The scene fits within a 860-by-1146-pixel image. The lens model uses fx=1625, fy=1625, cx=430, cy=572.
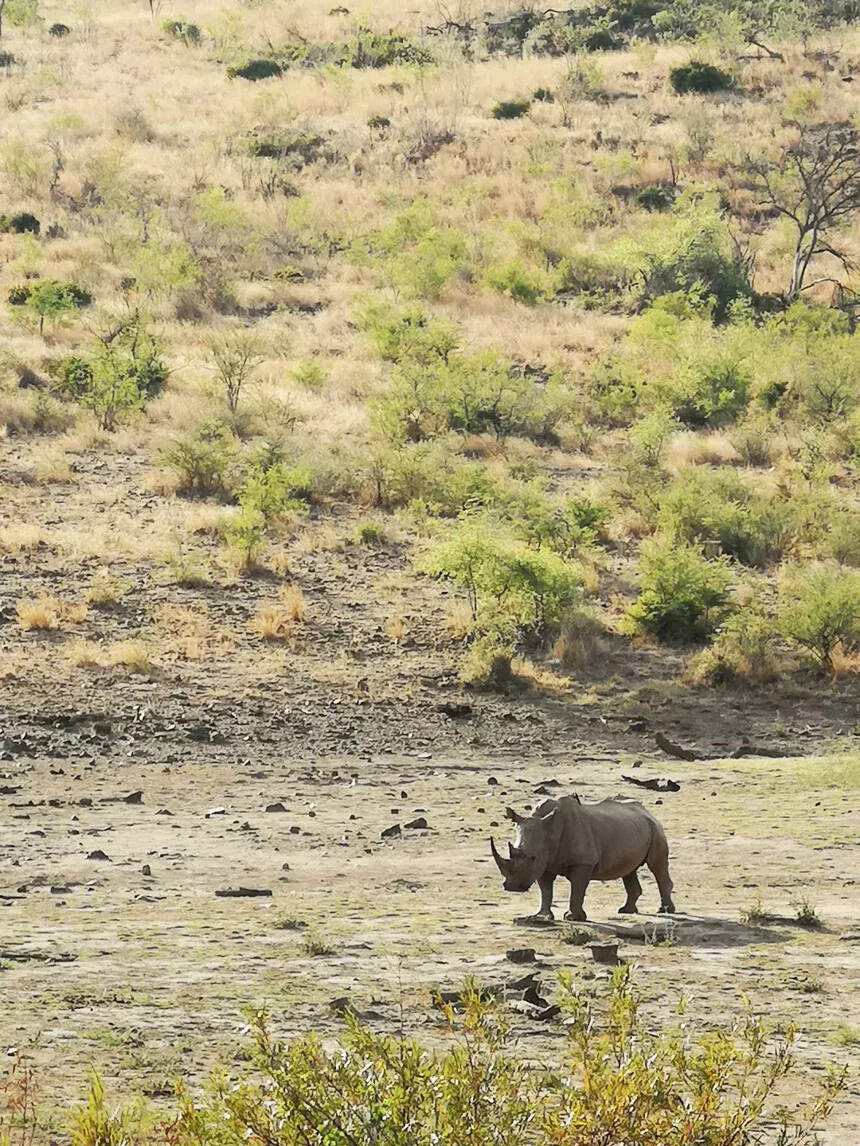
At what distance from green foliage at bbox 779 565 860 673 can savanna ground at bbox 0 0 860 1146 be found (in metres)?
0.05

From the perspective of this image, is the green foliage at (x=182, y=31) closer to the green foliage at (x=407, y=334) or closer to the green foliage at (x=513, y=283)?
the green foliage at (x=513, y=283)

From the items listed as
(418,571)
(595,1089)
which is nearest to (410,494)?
(418,571)

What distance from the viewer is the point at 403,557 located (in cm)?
2009

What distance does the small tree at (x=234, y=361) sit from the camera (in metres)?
26.8

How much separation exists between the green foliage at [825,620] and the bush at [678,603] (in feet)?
3.03

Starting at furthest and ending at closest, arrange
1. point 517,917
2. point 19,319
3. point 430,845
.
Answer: point 19,319 → point 430,845 → point 517,917

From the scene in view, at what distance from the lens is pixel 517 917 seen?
8359mm

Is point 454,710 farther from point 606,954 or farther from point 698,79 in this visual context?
point 698,79

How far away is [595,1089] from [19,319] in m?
29.3

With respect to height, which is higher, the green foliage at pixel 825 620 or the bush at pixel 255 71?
the bush at pixel 255 71

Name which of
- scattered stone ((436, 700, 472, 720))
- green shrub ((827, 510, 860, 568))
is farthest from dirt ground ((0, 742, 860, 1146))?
green shrub ((827, 510, 860, 568))

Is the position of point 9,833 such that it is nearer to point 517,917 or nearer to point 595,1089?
point 517,917

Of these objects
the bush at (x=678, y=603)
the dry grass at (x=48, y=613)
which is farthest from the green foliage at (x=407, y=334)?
the dry grass at (x=48, y=613)

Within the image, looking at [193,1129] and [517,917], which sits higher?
[193,1129]
